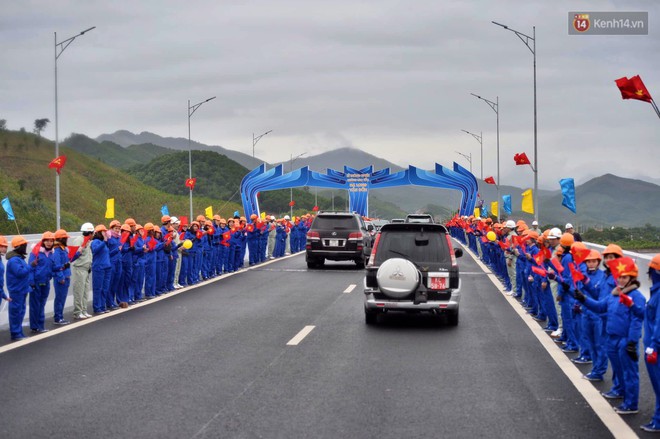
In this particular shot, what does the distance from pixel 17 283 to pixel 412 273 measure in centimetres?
603

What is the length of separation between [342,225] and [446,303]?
13815 millimetres

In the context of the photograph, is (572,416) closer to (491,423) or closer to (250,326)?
(491,423)

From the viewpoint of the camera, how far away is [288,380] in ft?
29.8

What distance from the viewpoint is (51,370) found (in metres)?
9.74

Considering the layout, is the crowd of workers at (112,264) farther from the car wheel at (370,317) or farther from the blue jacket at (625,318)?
the blue jacket at (625,318)

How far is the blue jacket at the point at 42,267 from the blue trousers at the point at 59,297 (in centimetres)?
55

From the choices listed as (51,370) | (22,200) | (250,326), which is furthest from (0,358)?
(22,200)

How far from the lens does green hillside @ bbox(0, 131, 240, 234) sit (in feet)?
204

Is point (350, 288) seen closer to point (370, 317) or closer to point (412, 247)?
point (370, 317)

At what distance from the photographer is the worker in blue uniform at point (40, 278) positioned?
42.5 feet

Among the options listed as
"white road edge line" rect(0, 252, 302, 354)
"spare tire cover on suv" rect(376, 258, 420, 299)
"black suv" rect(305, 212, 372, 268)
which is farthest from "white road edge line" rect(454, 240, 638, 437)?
"black suv" rect(305, 212, 372, 268)

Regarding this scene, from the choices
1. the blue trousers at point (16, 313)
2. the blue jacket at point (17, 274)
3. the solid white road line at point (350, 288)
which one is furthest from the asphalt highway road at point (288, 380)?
the solid white road line at point (350, 288)

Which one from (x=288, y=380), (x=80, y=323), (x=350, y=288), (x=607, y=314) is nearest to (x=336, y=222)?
(x=350, y=288)

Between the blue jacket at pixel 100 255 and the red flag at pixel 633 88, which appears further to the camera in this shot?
the red flag at pixel 633 88
